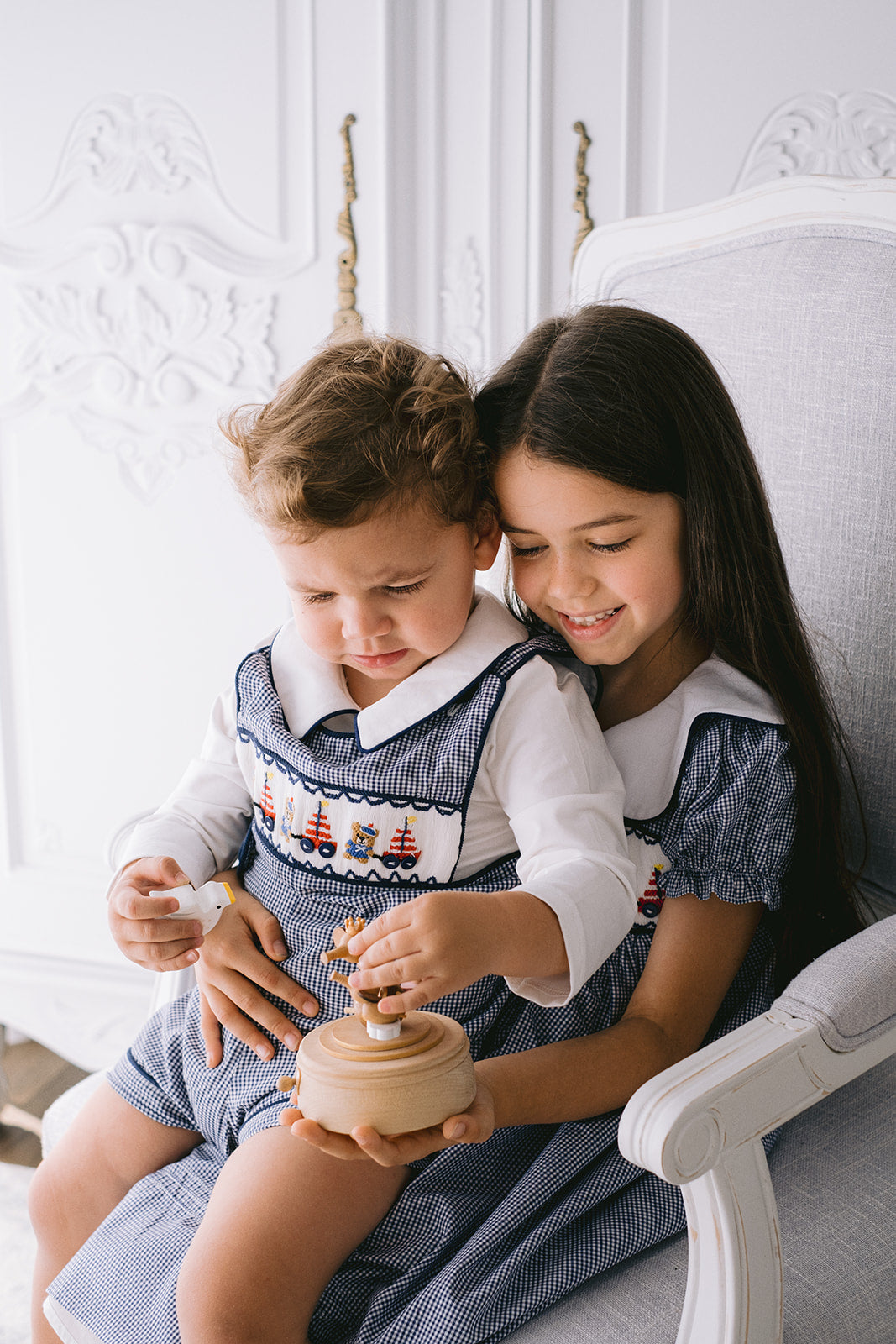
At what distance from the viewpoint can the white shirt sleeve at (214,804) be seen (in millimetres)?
1005

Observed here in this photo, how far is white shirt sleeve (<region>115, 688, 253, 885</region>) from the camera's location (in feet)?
3.30

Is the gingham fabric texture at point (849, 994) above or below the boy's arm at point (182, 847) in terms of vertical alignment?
above

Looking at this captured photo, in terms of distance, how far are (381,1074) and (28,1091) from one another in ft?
5.91

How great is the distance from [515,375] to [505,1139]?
62 cm

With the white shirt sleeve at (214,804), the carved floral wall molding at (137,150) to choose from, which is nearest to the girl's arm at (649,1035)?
the white shirt sleeve at (214,804)

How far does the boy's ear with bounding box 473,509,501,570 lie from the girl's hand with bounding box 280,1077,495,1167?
1.46 feet

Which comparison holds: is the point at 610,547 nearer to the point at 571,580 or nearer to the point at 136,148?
the point at 571,580

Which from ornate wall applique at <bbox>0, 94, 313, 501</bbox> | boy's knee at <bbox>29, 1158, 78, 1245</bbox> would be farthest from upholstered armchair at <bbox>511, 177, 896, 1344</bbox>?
ornate wall applique at <bbox>0, 94, 313, 501</bbox>

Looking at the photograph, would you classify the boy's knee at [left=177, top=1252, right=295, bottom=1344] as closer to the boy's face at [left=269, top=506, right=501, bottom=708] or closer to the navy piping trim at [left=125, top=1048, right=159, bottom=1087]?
the navy piping trim at [left=125, top=1048, right=159, bottom=1087]

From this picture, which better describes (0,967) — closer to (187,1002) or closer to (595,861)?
(187,1002)

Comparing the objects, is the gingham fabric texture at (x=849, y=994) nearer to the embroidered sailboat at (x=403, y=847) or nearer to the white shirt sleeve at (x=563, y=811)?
the white shirt sleeve at (x=563, y=811)

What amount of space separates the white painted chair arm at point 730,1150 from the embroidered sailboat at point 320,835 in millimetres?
336

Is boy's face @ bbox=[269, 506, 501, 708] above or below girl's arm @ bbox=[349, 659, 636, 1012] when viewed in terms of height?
above

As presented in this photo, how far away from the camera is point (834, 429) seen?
1.06m
